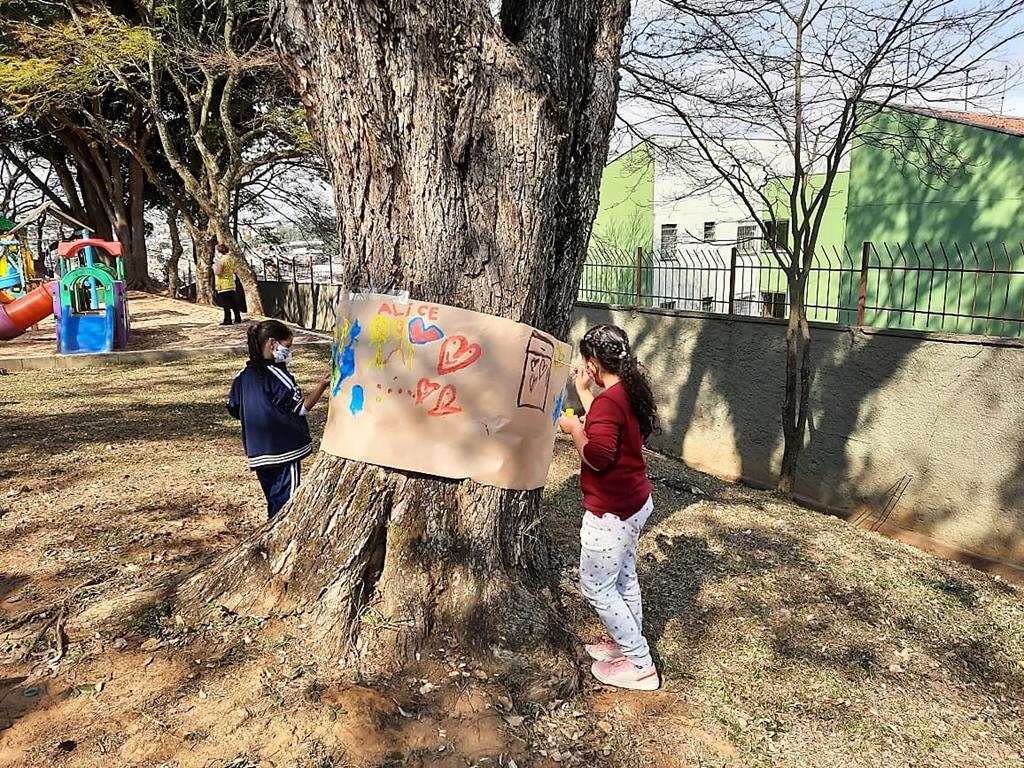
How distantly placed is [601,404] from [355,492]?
1.00 m

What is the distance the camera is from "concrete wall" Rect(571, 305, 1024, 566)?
5.78 metres

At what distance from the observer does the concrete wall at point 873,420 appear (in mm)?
5781

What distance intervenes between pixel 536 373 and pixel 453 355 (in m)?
0.33

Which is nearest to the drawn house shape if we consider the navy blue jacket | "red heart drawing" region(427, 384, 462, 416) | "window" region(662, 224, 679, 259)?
"red heart drawing" region(427, 384, 462, 416)

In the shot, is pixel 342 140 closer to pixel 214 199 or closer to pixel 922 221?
pixel 922 221

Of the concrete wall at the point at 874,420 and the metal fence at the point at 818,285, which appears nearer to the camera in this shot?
the concrete wall at the point at 874,420

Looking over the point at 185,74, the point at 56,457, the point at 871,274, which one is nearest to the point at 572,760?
the point at 56,457

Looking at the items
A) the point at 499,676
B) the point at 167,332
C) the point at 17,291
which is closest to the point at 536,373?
the point at 499,676

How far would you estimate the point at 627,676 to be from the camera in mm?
2867

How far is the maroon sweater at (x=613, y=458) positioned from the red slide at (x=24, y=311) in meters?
12.2

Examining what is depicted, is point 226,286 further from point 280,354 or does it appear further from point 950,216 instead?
point 950,216

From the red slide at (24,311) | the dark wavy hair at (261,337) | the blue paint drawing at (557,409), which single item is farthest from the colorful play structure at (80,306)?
the blue paint drawing at (557,409)

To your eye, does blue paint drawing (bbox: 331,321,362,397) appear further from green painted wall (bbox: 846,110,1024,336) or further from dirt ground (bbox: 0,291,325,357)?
green painted wall (bbox: 846,110,1024,336)

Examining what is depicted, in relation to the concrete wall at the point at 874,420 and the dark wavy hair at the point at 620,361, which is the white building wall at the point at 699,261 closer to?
the concrete wall at the point at 874,420
